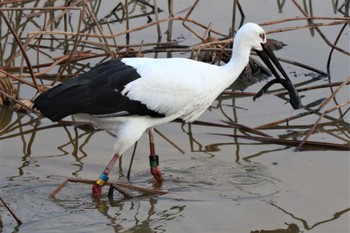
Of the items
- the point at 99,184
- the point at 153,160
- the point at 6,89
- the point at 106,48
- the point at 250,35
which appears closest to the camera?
the point at 99,184

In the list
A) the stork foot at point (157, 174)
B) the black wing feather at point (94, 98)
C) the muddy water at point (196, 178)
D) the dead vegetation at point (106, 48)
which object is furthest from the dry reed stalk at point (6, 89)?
the stork foot at point (157, 174)

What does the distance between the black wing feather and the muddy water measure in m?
0.59

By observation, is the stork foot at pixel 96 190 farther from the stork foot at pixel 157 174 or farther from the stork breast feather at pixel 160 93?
the stork breast feather at pixel 160 93

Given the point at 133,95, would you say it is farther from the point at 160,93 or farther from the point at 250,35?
the point at 250,35

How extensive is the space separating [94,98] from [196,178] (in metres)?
1.02

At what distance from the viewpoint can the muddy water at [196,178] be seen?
20.8 feet

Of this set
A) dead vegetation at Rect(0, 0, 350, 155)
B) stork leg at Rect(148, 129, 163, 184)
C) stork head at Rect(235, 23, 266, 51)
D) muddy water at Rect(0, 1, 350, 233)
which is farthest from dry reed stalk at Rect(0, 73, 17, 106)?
stork head at Rect(235, 23, 266, 51)

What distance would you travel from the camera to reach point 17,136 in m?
7.98

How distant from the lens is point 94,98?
673cm

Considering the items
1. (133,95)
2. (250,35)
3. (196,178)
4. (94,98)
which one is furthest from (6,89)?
(250,35)

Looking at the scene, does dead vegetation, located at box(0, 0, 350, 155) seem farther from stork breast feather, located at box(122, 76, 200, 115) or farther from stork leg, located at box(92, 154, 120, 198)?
stork leg, located at box(92, 154, 120, 198)

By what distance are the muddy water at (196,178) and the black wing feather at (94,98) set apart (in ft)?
1.95

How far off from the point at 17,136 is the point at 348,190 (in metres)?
2.82

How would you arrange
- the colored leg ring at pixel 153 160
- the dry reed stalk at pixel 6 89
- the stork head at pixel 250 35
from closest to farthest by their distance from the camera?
the stork head at pixel 250 35
the colored leg ring at pixel 153 160
the dry reed stalk at pixel 6 89
